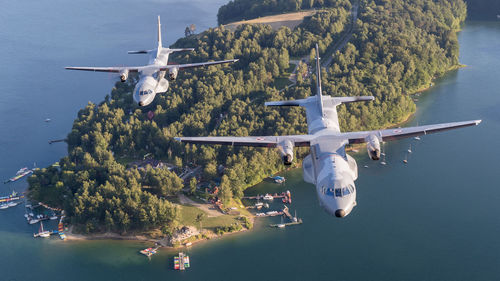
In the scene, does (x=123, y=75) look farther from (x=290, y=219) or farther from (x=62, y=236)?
(x=290, y=219)

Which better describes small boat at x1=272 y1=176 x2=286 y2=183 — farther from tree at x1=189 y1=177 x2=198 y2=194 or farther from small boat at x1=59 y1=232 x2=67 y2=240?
small boat at x1=59 y1=232 x2=67 y2=240

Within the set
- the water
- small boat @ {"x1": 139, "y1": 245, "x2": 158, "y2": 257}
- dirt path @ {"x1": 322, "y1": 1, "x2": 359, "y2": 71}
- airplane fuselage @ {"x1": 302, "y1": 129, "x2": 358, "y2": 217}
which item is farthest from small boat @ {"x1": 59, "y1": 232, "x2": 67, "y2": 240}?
dirt path @ {"x1": 322, "y1": 1, "x2": 359, "y2": 71}

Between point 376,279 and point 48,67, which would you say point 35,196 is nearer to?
point 376,279

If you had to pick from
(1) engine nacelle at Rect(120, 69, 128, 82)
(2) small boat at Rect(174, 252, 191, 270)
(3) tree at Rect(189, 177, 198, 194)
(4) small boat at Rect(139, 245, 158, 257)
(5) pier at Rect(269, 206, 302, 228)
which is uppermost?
(1) engine nacelle at Rect(120, 69, 128, 82)

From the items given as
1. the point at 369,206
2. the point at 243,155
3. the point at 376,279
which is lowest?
the point at 376,279

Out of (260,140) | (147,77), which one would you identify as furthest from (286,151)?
(147,77)

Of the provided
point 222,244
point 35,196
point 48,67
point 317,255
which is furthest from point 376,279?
point 48,67
